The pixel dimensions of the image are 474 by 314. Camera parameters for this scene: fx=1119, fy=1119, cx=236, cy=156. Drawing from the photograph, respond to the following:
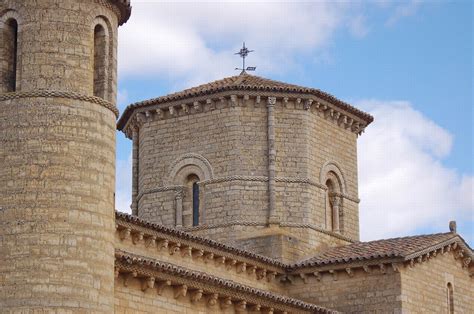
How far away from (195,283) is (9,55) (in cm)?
557

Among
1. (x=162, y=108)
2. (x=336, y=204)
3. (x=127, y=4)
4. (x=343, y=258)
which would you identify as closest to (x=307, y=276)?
(x=343, y=258)

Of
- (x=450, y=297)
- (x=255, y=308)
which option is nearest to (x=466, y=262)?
(x=450, y=297)

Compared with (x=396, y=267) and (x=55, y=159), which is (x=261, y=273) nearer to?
(x=396, y=267)

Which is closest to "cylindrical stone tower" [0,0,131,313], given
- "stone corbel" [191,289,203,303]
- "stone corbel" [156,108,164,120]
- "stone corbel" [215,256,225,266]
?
"stone corbel" [191,289,203,303]

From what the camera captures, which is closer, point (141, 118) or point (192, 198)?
point (192, 198)

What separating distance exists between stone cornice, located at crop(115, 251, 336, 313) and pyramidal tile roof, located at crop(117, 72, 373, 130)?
282 inches

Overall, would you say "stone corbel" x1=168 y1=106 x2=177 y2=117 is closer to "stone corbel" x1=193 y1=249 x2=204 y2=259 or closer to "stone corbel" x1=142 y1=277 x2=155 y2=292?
"stone corbel" x1=193 y1=249 x2=204 y2=259

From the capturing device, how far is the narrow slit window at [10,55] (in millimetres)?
19375

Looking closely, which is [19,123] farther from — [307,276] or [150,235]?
[307,276]

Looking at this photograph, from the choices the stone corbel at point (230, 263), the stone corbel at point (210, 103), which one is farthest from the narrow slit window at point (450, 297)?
the stone corbel at point (210, 103)

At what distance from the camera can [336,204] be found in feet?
99.7

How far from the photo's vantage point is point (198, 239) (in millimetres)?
24750

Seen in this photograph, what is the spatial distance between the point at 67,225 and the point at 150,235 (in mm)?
5151

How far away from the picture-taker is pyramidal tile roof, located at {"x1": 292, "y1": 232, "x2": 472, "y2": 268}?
2609 cm
